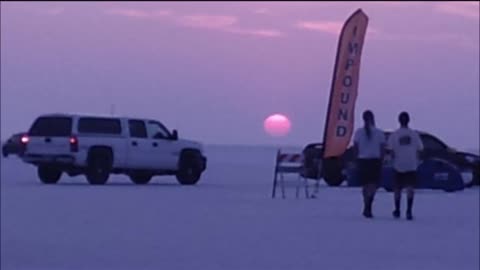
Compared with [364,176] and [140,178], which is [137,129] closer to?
[140,178]

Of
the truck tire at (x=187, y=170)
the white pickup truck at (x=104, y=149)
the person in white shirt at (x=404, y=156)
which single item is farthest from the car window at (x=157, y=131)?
the person in white shirt at (x=404, y=156)

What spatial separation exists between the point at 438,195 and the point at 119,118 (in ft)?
31.0

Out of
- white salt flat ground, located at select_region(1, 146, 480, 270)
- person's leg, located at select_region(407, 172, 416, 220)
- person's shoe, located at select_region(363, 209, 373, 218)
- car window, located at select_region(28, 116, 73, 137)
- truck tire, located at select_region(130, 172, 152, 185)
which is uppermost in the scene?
car window, located at select_region(28, 116, 73, 137)

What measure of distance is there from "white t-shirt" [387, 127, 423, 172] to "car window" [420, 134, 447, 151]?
548 inches

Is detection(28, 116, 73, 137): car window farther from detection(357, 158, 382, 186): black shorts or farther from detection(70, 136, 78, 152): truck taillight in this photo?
detection(357, 158, 382, 186): black shorts

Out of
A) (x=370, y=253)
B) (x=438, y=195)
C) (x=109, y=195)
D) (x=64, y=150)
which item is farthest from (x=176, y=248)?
(x=64, y=150)

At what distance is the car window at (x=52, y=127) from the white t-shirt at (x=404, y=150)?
15515 millimetres

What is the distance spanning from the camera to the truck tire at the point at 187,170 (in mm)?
39438

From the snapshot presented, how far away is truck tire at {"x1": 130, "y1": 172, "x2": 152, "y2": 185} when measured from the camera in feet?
129

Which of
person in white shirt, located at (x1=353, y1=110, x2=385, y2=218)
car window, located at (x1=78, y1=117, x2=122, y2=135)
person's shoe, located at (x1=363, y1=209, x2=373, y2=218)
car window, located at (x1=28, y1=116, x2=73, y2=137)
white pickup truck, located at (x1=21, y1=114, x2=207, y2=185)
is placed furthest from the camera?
car window, located at (x1=78, y1=117, x2=122, y2=135)

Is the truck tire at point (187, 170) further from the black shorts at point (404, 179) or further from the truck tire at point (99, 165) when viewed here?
the black shorts at point (404, 179)

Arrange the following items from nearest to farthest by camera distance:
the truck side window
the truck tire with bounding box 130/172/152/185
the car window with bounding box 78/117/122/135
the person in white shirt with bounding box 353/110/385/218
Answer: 1. the person in white shirt with bounding box 353/110/385/218
2. the car window with bounding box 78/117/122/135
3. the truck side window
4. the truck tire with bounding box 130/172/152/185

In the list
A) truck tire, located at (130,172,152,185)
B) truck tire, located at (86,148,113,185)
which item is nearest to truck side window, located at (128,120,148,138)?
truck tire, located at (86,148,113,185)

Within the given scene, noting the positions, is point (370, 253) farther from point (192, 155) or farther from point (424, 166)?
point (192, 155)
